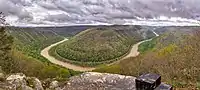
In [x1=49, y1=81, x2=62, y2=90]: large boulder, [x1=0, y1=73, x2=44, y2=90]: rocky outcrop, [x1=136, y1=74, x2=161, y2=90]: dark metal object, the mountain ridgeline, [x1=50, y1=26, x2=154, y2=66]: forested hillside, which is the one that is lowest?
[x1=50, y1=26, x2=154, y2=66]: forested hillside

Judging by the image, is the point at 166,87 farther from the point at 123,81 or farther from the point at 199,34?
the point at 199,34

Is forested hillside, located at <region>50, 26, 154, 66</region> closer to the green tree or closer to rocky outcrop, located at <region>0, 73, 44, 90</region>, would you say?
the green tree

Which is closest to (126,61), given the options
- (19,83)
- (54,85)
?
(54,85)

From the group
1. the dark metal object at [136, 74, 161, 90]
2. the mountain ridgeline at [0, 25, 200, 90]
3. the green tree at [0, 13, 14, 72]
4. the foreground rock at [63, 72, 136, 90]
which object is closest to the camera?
the dark metal object at [136, 74, 161, 90]

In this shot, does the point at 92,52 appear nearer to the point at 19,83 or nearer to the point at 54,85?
the point at 54,85

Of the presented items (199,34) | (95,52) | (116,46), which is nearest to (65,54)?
(95,52)

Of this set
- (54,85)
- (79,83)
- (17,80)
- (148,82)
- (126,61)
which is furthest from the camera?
(126,61)

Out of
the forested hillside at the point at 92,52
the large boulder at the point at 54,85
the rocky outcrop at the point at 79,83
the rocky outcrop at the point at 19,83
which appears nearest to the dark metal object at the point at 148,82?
the rocky outcrop at the point at 79,83

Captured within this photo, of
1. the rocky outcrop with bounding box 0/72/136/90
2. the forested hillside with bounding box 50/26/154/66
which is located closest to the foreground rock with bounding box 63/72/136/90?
the rocky outcrop with bounding box 0/72/136/90

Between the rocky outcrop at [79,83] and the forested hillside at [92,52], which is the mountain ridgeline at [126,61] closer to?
the forested hillside at [92,52]

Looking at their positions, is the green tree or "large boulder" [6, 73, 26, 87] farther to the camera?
the green tree
